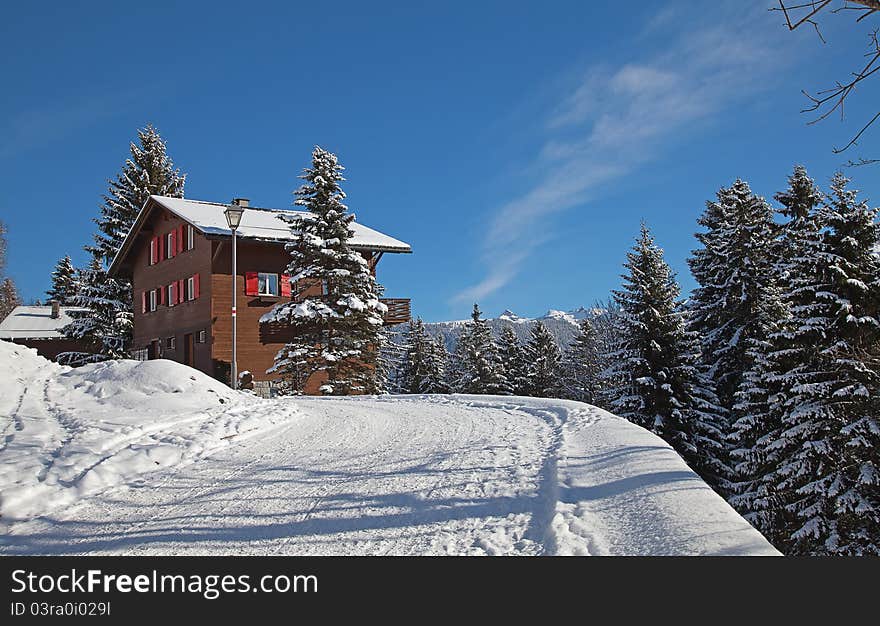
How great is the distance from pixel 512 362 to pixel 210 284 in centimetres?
2525

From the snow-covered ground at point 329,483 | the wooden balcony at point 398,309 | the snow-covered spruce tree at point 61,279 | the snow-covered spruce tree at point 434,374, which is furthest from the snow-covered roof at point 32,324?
the snow-covered ground at point 329,483

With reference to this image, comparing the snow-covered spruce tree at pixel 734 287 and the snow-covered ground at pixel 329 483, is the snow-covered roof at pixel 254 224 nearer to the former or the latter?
the snow-covered spruce tree at pixel 734 287

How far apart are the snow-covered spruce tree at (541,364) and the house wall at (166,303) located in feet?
80.4

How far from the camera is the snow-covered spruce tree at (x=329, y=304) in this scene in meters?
25.0

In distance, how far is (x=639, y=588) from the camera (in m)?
3.58

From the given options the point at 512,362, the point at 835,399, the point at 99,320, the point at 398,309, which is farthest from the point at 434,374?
the point at 835,399

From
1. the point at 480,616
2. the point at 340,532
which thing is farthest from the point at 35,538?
the point at 480,616

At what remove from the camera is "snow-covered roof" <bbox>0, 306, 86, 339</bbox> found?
49.9 metres

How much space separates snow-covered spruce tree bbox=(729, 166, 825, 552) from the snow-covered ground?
7.05 m

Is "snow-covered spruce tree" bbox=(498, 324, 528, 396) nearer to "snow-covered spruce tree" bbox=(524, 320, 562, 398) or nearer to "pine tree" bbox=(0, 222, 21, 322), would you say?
"snow-covered spruce tree" bbox=(524, 320, 562, 398)

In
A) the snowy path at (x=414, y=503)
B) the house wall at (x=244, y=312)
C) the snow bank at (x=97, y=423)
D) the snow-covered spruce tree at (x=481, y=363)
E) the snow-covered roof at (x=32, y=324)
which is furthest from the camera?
the snow-covered roof at (x=32, y=324)

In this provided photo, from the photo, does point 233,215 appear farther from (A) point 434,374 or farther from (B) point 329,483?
(A) point 434,374

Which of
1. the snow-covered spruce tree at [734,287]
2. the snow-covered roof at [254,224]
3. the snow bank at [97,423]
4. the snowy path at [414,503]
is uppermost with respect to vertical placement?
the snow-covered roof at [254,224]

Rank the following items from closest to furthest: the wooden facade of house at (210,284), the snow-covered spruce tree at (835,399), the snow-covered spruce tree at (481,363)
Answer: the snow-covered spruce tree at (835,399)
the wooden facade of house at (210,284)
the snow-covered spruce tree at (481,363)
